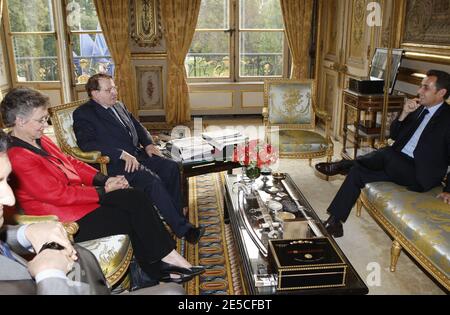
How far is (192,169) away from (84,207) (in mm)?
1145

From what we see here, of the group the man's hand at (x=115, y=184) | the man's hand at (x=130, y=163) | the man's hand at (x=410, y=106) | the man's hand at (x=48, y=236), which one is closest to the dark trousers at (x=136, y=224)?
the man's hand at (x=115, y=184)

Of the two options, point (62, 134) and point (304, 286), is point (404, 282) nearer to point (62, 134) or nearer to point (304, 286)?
point (304, 286)

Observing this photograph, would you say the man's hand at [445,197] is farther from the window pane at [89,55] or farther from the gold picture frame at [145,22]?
the window pane at [89,55]

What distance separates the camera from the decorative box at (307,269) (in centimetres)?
178

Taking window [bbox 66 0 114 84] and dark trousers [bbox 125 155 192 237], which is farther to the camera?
window [bbox 66 0 114 84]

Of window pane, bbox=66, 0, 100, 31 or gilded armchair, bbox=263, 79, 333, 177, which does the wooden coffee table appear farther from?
window pane, bbox=66, 0, 100, 31

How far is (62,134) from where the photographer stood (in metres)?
3.16

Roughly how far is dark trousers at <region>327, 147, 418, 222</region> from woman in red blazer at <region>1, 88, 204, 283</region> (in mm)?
1220

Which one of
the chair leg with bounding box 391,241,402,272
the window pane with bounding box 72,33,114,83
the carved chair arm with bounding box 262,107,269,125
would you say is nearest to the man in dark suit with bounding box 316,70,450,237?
the chair leg with bounding box 391,241,402,272

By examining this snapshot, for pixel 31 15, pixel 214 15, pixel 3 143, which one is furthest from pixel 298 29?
pixel 3 143

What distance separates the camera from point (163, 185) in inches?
117

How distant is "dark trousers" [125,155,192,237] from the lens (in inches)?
111

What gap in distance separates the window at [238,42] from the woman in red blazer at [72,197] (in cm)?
456
